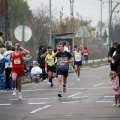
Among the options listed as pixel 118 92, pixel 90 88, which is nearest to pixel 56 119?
pixel 118 92

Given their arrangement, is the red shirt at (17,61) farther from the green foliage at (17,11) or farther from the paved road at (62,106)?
the green foliage at (17,11)

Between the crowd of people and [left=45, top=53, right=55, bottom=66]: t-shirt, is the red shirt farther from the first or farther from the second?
[left=45, top=53, right=55, bottom=66]: t-shirt

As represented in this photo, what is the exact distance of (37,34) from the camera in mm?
58375

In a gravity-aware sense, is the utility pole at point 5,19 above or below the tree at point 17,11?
below

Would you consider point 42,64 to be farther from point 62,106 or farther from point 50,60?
point 62,106

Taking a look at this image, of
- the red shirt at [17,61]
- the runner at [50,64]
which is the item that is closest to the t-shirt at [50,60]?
the runner at [50,64]

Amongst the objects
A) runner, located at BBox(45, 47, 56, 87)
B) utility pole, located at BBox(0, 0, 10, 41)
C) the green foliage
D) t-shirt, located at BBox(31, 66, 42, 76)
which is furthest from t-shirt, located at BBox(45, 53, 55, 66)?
the green foliage

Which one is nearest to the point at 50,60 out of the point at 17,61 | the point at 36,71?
the point at 36,71

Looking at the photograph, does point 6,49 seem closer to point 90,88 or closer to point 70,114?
point 90,88

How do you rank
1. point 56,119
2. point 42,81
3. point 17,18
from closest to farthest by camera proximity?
point 56,119 < point 42,81 < point 17,18

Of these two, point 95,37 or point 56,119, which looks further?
point 95,37

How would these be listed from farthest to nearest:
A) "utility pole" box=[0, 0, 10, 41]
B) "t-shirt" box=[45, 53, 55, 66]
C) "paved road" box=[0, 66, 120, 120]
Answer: "utility pole" box=[0, 0, 10, 41] < "t-shirt" box=[45, 53, 55, 66] < "paved road" box=[0, 66, 120, 120]

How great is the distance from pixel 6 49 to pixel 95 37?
77214 millimetres

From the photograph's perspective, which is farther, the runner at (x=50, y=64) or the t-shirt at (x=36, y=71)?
the t-shirt at (x=36, y=71)
